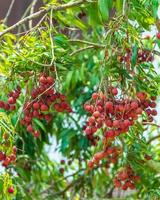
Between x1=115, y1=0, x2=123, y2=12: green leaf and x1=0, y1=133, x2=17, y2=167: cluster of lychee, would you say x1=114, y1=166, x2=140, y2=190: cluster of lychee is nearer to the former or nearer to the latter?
x1=0, y1=133, x2=17, y2=167: cluster of lychee

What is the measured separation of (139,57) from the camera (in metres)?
1.50

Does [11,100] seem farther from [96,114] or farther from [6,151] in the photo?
[96,114]

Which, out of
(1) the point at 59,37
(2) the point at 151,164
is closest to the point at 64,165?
(2) the point at 151,164

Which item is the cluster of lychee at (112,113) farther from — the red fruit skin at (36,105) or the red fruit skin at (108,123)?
the red fruit skin at (36,105)

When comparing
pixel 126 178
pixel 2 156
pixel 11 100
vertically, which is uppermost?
pixel 11 100

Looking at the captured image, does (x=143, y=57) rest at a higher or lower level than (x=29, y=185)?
higher

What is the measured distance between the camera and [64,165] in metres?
3.33

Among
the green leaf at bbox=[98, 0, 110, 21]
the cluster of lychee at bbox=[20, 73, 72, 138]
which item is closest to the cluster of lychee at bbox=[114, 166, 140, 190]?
the cluster of lychee at bbox=[20, 73, 72, 138]

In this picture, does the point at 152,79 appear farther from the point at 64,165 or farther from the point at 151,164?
the point at 64,165

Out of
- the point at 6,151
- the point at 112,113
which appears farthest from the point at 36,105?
the point at 112,113

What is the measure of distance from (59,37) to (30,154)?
137cm

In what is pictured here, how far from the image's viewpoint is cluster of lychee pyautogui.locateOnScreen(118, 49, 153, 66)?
145 centimetres

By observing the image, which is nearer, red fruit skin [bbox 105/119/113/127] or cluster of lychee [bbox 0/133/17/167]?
red fruit skin [bbox 105/119/113/127]

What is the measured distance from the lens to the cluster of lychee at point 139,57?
145 cm
